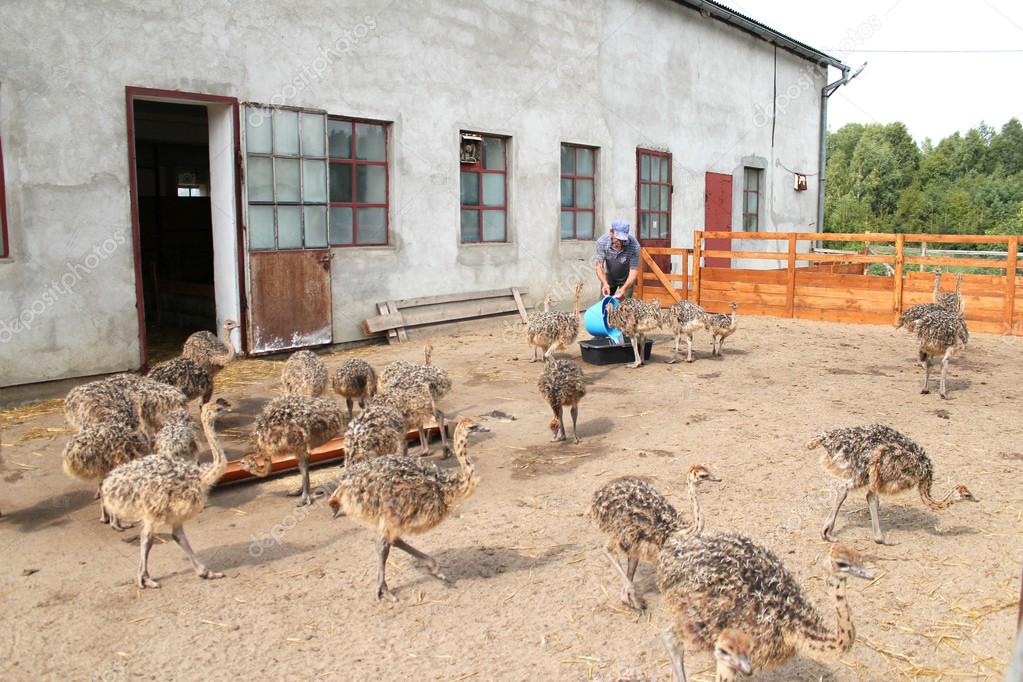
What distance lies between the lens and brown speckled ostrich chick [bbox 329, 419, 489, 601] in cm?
493

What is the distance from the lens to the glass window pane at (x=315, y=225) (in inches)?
479

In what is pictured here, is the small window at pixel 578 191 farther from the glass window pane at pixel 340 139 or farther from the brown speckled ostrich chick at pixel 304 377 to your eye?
the brown speckled ostrich chick at pixel 304 377

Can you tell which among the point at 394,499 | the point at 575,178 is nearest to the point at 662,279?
the point at 575,178

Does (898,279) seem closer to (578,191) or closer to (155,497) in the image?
(578,191)

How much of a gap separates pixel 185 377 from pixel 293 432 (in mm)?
2299

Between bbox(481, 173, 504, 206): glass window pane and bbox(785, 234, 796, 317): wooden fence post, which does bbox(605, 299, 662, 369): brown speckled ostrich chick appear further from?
bbox(785, 234, 796, 317): wooden fence post

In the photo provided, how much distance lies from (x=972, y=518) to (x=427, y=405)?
14.3 feet

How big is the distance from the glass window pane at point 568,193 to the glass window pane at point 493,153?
189 centimetres

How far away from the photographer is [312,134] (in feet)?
39.7

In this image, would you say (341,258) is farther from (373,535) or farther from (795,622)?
(795,622)

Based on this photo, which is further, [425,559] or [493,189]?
[493,189]

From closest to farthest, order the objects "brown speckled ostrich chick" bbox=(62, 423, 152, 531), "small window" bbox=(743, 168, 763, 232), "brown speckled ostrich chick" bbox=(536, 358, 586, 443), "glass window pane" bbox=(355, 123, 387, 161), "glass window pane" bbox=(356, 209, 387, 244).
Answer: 1. "brown speckled ostrich chick" bbox=(62, 423, 152, 531)
2. "brown speckled ostrich chick" bbox=(536, 358, 586, 443)
3. "glass window pane" bbox=(355, 123, 387, 161)
4. "glass window pane" bbox=(356, 209, 387, 244)
5. "small window" bbox=(743, 168, 763, 232)

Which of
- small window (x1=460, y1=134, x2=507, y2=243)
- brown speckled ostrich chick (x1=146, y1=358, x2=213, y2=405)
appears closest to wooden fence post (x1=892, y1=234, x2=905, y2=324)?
small window (x1=460, y1=134, x2=507, y2=243)

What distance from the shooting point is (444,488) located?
16.9 feet
